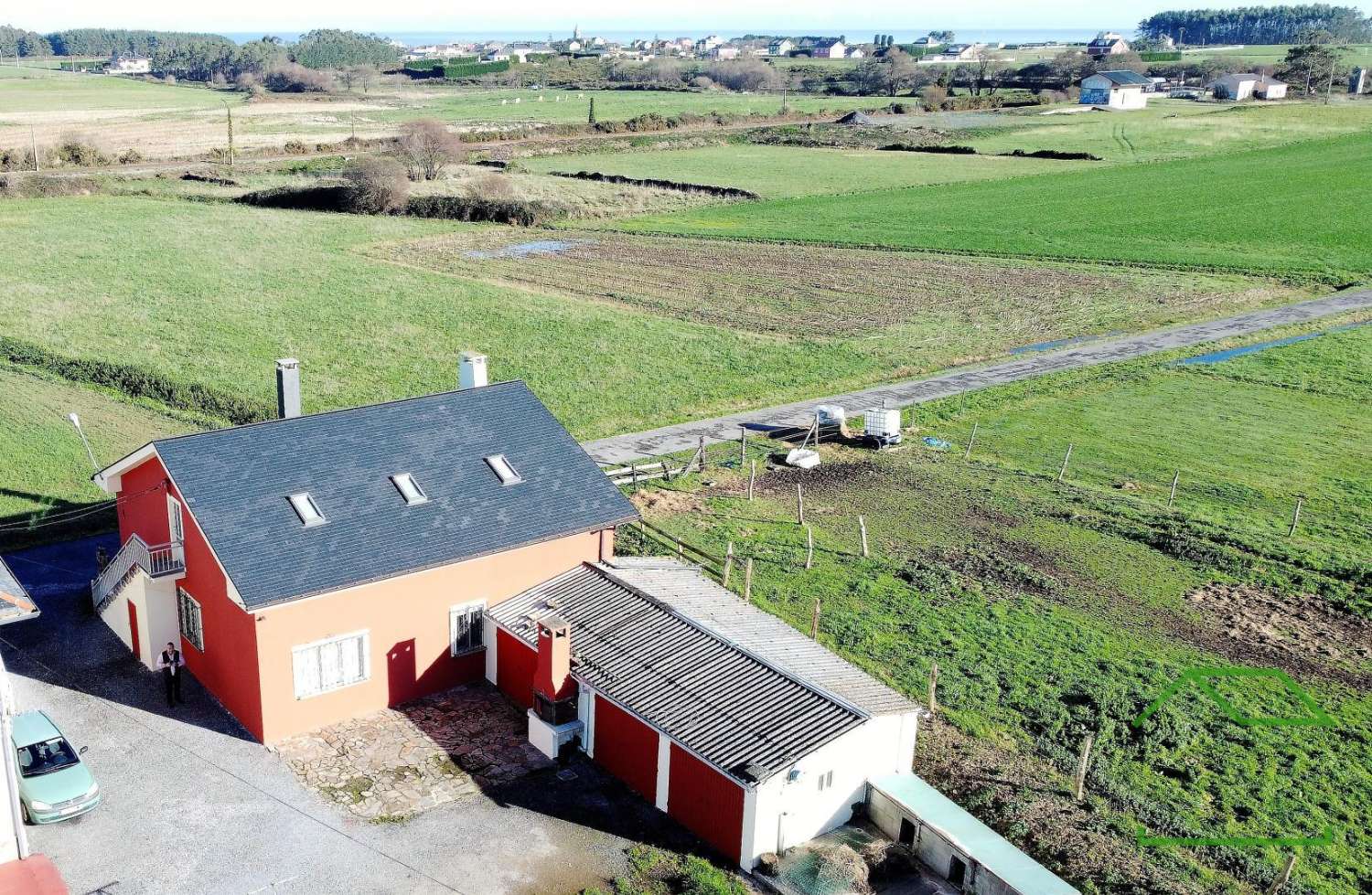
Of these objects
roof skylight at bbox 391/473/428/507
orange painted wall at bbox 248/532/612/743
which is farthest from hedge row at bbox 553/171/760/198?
roof skylight at bbox 391/473/428/507

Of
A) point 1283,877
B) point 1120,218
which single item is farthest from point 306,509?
point 1120,218

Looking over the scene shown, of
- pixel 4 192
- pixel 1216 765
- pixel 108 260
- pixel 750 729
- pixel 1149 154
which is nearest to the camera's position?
pixel 750 729

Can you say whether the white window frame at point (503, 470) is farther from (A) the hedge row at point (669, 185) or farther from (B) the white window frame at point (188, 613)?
(A) the hedge row at point (669, 185)

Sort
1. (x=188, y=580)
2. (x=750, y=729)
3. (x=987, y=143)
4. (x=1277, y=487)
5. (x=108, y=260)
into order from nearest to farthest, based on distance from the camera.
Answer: (x=750, y=729), (x=188, y=580), (x=1277, y=487), (x=108, y=260), (x=987, y=143)

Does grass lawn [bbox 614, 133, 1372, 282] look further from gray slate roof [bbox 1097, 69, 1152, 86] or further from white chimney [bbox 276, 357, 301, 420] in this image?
gray slate roof [bbox 1097, 69, 1152, 86]

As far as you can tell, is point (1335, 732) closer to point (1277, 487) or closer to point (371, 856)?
point (1277, 487)

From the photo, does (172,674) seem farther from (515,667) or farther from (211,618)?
(515,667)

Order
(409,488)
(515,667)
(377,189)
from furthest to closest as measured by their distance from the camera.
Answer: (377,189) < (409,488) < (515,667)

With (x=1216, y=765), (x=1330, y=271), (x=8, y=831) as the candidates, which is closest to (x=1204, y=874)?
(x=1216, y=765)
